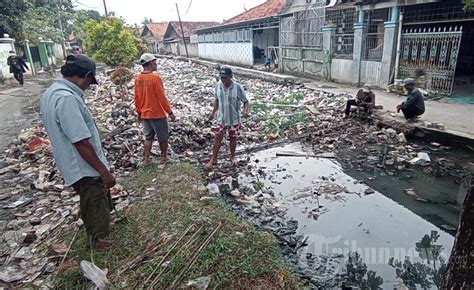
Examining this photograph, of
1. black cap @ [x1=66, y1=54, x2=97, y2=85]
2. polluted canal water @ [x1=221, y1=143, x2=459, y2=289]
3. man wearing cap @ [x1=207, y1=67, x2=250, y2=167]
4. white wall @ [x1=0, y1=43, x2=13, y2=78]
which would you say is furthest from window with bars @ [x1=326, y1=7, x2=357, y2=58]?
white wall @ [x1=0, y1=43, x2=13, y2=78]

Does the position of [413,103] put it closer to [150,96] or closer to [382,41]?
[150,96]

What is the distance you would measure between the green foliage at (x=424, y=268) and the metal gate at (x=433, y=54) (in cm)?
737

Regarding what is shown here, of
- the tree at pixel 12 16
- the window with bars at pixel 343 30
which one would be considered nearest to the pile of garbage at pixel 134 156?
the window with bars at pixel 343 30

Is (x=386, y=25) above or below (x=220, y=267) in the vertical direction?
above

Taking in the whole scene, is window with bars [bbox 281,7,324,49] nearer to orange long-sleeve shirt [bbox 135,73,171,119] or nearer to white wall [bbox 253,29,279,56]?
white wall [bbox 253,29,279,56]

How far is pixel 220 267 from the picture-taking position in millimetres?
2609

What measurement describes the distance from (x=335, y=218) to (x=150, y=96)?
10.3 ft

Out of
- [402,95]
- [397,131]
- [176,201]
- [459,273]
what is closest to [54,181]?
[176,201]

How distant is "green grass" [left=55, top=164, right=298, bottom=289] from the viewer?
2510 mm

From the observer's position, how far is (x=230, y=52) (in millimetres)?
25453

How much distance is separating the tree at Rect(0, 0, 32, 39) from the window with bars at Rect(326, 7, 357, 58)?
1843cm

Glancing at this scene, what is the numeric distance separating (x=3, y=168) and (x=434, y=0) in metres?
11.3

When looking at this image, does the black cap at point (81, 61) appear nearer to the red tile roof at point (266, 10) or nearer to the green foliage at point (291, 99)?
the green foliage at point (291, 99)

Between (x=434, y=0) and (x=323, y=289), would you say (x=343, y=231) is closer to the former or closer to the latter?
(x=323, y=289)
